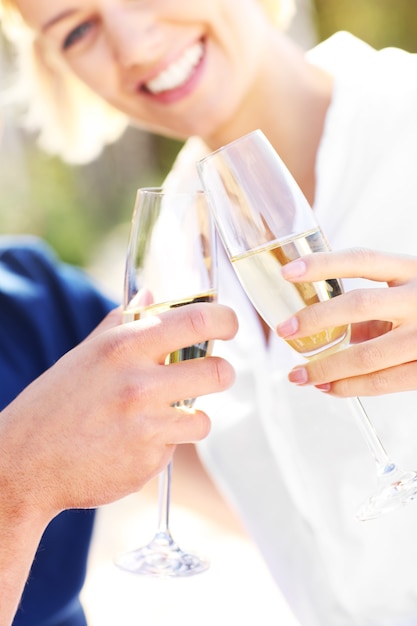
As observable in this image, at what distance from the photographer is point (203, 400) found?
2.46 m

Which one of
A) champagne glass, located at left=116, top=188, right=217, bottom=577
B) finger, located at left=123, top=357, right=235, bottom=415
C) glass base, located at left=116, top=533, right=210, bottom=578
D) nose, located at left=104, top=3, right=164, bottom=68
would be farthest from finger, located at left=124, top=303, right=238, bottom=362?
nose, located at left=104, top=3, right=164, bottom=68

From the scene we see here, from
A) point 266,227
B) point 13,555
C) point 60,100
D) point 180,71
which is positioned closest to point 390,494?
point 266,227

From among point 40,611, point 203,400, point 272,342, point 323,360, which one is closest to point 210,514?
point 203,400

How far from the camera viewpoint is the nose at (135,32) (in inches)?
93.7

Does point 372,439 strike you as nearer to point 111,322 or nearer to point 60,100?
point 111,322

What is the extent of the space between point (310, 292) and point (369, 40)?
11.2 meters

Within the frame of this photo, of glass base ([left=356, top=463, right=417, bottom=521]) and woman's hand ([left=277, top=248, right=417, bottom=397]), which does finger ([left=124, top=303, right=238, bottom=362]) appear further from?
glass base ([left=356, top=463, right=417, bottom=521])

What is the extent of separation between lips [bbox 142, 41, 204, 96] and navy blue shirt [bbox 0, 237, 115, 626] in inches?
21.1

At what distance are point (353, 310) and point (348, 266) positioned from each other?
0.07 meters

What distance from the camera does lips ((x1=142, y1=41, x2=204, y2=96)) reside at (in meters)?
2.46

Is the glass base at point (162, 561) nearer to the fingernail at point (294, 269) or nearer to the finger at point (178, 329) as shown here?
the finger at point (178, 329)

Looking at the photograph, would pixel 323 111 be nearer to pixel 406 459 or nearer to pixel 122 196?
pixel 406 459

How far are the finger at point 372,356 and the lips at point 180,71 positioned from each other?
1266 millimetres

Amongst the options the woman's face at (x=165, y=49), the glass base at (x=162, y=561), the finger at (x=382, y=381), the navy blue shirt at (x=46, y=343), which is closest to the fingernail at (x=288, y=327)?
the finger at (x=382, y=381)
